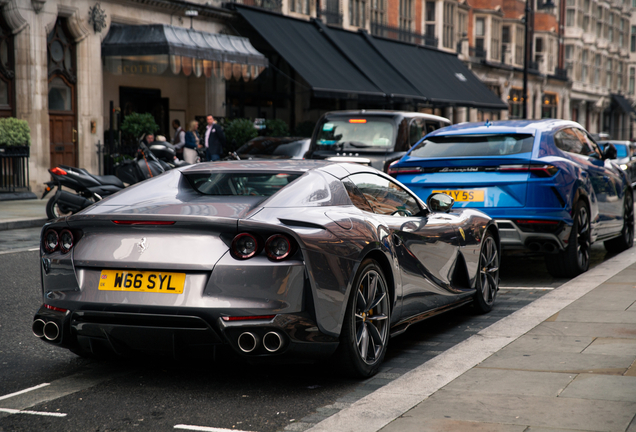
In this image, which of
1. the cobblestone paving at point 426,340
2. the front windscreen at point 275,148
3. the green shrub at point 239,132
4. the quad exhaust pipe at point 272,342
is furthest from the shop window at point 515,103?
the quad exhaust pipe at point 272,342

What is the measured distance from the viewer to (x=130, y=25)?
72.7 feet

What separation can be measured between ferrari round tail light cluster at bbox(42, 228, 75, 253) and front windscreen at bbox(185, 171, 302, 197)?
957 mm

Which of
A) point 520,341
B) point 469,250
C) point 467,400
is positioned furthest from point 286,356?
point 469,250

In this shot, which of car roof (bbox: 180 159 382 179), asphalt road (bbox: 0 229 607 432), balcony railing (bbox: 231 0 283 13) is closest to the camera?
asphalt road (bbox: 0 229 607 432)

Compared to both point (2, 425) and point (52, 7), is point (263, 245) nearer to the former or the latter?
point (2, 425)

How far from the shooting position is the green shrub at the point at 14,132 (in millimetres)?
17922

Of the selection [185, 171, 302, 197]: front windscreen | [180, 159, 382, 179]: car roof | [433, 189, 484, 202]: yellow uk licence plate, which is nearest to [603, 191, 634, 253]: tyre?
[433, 189, 484, 202]: yellow uk licence plate

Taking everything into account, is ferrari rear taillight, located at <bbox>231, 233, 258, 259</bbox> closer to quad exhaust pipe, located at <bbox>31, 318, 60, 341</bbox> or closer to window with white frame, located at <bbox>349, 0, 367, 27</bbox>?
quad exhaust pipe, located at <bbox>31, 318, 60, 341</bbox>

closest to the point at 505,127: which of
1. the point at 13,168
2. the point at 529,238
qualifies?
the point at 529,238

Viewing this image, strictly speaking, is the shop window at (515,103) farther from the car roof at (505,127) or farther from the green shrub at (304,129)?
the car roof at (505,127)

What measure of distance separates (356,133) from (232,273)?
10.3 meters

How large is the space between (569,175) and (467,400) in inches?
189

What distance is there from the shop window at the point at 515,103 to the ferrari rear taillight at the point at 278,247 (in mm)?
47380

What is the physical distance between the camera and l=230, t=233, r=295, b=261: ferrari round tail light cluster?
4254 mm
